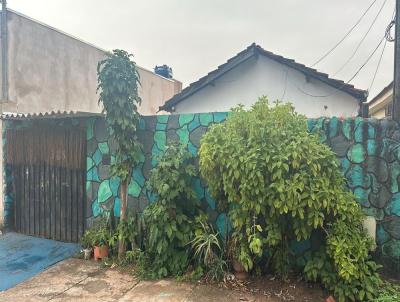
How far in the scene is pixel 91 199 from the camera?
6082mm

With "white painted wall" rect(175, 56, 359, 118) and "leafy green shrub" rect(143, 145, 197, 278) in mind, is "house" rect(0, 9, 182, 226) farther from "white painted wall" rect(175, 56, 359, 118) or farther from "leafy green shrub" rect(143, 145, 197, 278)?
"leafy green shrub" rect(143, 145, 197, 278)

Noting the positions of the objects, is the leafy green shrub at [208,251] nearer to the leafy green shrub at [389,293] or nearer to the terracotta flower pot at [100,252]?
the terracotta flower pot at [100,252]

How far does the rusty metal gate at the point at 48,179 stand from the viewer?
20.7 ft

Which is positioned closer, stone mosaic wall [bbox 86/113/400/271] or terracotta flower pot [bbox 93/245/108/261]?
stone mosaic wall [bbox 86/113/400/271]

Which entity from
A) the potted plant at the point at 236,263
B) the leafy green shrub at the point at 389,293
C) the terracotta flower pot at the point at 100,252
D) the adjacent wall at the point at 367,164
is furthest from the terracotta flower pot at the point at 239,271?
the terracotta flower pot at the point at 100,252

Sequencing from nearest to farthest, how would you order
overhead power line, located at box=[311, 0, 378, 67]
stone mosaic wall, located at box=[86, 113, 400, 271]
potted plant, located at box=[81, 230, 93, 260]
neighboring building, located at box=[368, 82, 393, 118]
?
stone mosaic wall, located at box=[86, 113, 400, 271] < potted plant, located at box=[81, 230, 93, 260] < overhead power line, located at box=[311, 0, 378, 67] < neighboring building, located at box=[368, 82, 393, 118]

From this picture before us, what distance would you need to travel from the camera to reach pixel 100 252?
537 centimetres

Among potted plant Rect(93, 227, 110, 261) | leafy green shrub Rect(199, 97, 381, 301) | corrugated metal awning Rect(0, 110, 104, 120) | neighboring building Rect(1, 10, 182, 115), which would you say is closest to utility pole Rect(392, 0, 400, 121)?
leafy green shrub Rect(199, 97, 381, 301)

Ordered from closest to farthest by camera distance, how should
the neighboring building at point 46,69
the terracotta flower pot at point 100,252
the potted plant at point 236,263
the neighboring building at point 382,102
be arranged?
the potted plant at point 236,263, the terracotta flower pot at point 100,252, the neighboring building at point 46,69, the neighboring building at point 382,102

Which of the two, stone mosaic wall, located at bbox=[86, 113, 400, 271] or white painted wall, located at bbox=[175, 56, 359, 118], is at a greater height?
white painted wall, located at bbox=[175, 56, 359, 118]

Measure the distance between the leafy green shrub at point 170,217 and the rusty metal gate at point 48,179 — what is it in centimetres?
223

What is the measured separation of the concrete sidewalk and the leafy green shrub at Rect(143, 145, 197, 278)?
1.02ft

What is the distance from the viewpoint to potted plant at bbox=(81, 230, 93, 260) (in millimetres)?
5494

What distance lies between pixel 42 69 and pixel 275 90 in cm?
690
